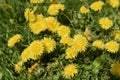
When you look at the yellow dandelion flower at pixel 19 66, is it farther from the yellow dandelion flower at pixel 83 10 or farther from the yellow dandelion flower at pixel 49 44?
the yellow dandelion flower at pixel 83 10

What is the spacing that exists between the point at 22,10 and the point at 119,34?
1.08 meters

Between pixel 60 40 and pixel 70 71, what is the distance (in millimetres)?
338

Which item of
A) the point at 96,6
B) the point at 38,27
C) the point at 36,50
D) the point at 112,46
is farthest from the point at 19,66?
the point at 96,6

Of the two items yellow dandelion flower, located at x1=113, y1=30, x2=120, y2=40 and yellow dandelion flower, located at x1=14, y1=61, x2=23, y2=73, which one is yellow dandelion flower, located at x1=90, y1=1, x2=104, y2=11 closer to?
yellow dandelion flower, located at x1=113, y1=30, x2=120, y2=40

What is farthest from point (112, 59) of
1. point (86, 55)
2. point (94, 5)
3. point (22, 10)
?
point (22, 10)

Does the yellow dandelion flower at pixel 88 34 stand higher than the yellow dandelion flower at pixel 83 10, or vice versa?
the yellow dandelion flower at pixel 83 10

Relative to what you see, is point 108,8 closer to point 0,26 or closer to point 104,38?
point 104,38

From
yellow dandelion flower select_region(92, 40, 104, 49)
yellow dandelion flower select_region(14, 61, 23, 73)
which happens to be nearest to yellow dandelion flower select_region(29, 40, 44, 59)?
yellow dandelion flower select_region(14, 61, 23, 73)

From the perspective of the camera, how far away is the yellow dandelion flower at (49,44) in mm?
2736

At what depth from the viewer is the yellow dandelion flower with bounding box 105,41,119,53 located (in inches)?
105

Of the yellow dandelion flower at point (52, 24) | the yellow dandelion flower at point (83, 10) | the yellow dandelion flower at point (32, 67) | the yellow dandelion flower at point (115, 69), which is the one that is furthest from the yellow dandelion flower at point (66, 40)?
the yellow dandelion flower at point (83, 10)

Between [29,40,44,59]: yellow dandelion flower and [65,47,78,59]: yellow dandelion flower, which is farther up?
[29,40,44,59]: yellow dandelion flower

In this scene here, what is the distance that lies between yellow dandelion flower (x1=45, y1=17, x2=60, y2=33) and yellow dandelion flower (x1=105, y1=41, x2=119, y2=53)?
0.47 meters

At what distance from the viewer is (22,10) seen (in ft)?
11.5
